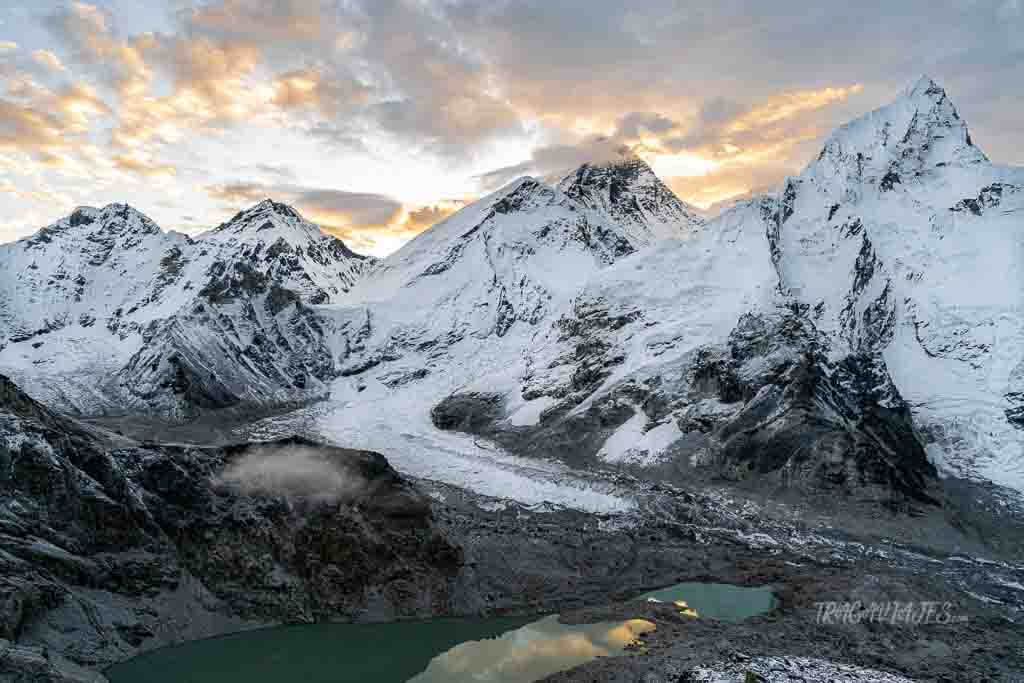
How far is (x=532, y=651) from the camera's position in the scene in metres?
36.9

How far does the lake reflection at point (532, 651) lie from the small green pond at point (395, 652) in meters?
0.05

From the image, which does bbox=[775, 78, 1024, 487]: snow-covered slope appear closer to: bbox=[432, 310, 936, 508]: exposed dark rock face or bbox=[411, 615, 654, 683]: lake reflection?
bbox=[432, 310, 936, 508]: exposed dark rock face

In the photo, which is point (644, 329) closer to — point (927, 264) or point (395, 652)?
point (927, 264)

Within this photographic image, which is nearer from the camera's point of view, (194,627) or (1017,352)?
(194,627)

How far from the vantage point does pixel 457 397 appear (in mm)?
121500

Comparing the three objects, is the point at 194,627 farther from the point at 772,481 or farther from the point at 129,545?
the point at 772,481

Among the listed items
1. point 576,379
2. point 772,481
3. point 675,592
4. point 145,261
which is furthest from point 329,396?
point 675,592

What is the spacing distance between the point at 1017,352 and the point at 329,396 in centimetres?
10950

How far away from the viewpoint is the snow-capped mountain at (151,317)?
120 meters

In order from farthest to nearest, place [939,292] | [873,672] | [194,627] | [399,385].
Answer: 1. [399,385]
2. [939,292]
3. [194,627]
4. [873,672]

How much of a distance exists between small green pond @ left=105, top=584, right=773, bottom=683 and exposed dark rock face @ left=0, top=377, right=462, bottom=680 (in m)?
1.31

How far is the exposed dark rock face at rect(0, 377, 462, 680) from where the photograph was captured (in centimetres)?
3275

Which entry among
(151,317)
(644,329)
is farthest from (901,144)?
(151,317)

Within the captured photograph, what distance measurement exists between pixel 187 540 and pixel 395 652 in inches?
505
